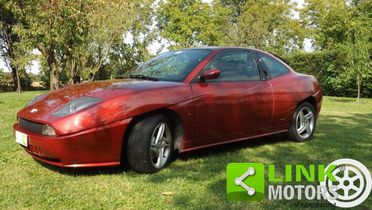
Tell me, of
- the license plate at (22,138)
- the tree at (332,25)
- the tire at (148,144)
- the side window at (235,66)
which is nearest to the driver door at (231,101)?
the side window at (235,66)

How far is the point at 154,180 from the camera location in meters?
4.32

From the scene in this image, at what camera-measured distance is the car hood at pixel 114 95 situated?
4.29m

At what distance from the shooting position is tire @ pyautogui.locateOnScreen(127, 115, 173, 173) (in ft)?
14.4

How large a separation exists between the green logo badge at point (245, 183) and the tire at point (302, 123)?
2.13 metres

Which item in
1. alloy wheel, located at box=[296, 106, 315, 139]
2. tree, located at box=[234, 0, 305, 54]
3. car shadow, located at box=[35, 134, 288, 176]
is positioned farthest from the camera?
tree, located at box=[234, 0, 305, 54]

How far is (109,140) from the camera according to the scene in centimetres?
420

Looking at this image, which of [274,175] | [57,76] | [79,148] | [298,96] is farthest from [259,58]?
[57,76]

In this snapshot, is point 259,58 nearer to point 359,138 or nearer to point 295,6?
point 359,138

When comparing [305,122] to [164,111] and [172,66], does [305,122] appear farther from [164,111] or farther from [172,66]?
[164,111]

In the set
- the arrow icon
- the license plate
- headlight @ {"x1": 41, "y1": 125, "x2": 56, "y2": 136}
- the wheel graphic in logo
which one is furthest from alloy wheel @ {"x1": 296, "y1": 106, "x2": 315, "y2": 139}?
the license plate

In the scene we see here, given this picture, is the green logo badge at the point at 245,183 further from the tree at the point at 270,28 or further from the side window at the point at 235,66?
the tree at the point at 270,28

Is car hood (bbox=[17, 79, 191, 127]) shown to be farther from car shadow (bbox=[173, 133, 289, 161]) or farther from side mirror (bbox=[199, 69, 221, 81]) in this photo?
car shadow (bbox=[173, 133, 289, 161])

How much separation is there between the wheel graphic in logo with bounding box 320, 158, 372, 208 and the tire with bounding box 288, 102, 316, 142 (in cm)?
148

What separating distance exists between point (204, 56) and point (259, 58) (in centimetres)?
116
